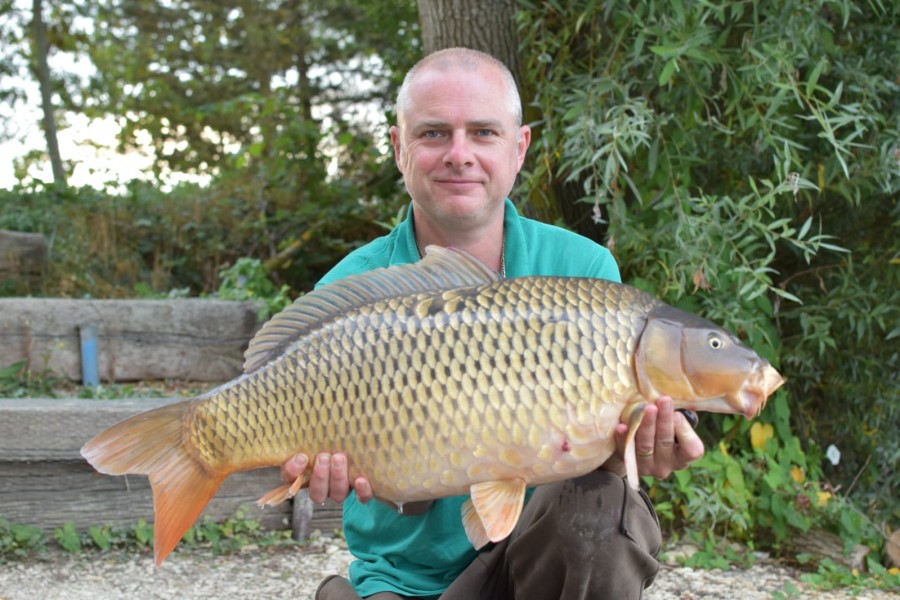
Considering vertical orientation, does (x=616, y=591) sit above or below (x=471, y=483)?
below

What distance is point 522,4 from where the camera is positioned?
9.29 feet

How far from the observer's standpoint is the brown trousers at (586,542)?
4.36 ft

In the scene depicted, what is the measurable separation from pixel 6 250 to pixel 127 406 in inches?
72.4

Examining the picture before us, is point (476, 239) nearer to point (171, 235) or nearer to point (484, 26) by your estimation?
point (484, 26)

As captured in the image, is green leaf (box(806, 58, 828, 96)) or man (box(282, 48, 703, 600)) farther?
green leaf (box(806, 58, 828, 96))

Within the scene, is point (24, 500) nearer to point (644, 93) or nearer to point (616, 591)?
point (616, 591)

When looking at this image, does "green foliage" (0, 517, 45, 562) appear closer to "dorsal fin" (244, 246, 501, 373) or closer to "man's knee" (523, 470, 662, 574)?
"dorsal fin" (244, 246, 501, 373)

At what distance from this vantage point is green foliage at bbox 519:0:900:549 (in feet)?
7.76

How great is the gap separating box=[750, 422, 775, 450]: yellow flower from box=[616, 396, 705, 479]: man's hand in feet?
4.55

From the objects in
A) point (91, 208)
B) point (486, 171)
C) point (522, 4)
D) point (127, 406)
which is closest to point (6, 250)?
point (91, 208)

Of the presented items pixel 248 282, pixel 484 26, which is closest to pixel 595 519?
pixel 484 26

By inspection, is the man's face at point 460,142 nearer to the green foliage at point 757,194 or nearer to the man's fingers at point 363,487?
the man's fingers at point 363,487

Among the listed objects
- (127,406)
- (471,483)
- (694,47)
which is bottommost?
(127,406)

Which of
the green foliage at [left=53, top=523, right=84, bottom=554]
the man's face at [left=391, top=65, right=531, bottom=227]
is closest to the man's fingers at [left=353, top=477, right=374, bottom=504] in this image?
the man's face at [left=391, top=65, right=531, bottom=227]
